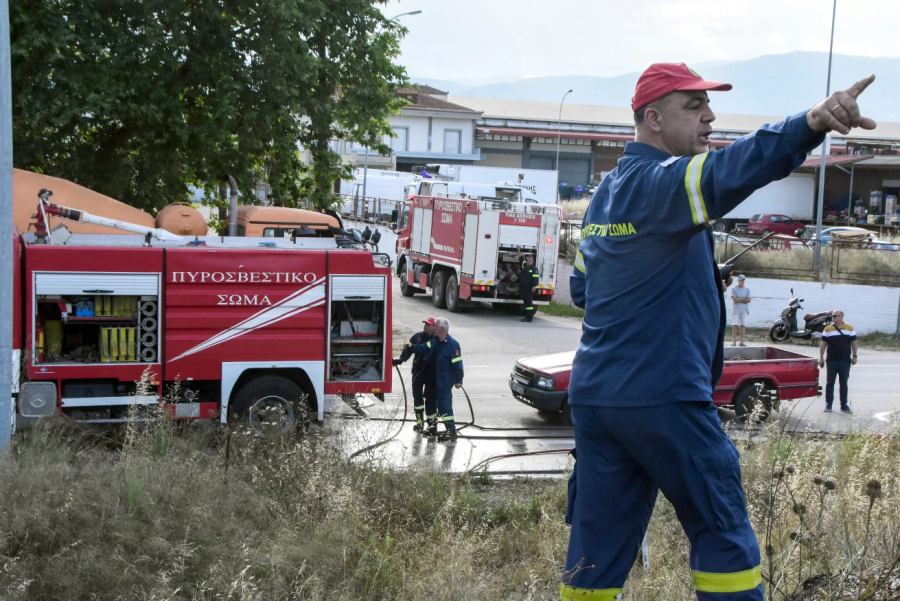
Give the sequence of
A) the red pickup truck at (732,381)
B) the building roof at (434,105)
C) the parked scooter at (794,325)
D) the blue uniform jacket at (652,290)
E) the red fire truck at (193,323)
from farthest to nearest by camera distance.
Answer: the building roof at (434,105) → the parked scooter at (794,325) → the red pickup truck at (732,381) → the red fire truck at (193,323) → the blue uniform jacket at (652,290)

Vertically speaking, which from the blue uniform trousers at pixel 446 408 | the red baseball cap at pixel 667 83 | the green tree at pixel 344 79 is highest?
the green tree at pixel 344 79

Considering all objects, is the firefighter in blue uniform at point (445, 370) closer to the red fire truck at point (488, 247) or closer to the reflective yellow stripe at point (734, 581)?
the reflective yellow stripe at point (734, 581)

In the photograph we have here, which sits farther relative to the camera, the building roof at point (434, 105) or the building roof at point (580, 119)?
the building roof at point (580, 119)

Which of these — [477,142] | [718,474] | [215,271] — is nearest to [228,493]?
[718,474]

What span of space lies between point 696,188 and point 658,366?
590 mm

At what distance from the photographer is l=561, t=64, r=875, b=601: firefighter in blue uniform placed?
2637 millimetres

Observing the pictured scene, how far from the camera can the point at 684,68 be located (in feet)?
9.22

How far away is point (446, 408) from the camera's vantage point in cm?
1129

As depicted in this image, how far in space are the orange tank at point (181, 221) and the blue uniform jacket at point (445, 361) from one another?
3.82m

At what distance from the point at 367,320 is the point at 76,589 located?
7.05 metres

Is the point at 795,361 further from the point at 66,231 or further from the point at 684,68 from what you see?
the point at 684,68

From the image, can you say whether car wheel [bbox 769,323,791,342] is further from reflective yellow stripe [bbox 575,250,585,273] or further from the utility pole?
reflective yellow stripe [bbox 575,250,585,273]

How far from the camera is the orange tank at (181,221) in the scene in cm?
1256

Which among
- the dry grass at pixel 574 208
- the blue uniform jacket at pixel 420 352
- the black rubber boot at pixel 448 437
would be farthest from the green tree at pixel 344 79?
the dry grass at pixel 574 208
